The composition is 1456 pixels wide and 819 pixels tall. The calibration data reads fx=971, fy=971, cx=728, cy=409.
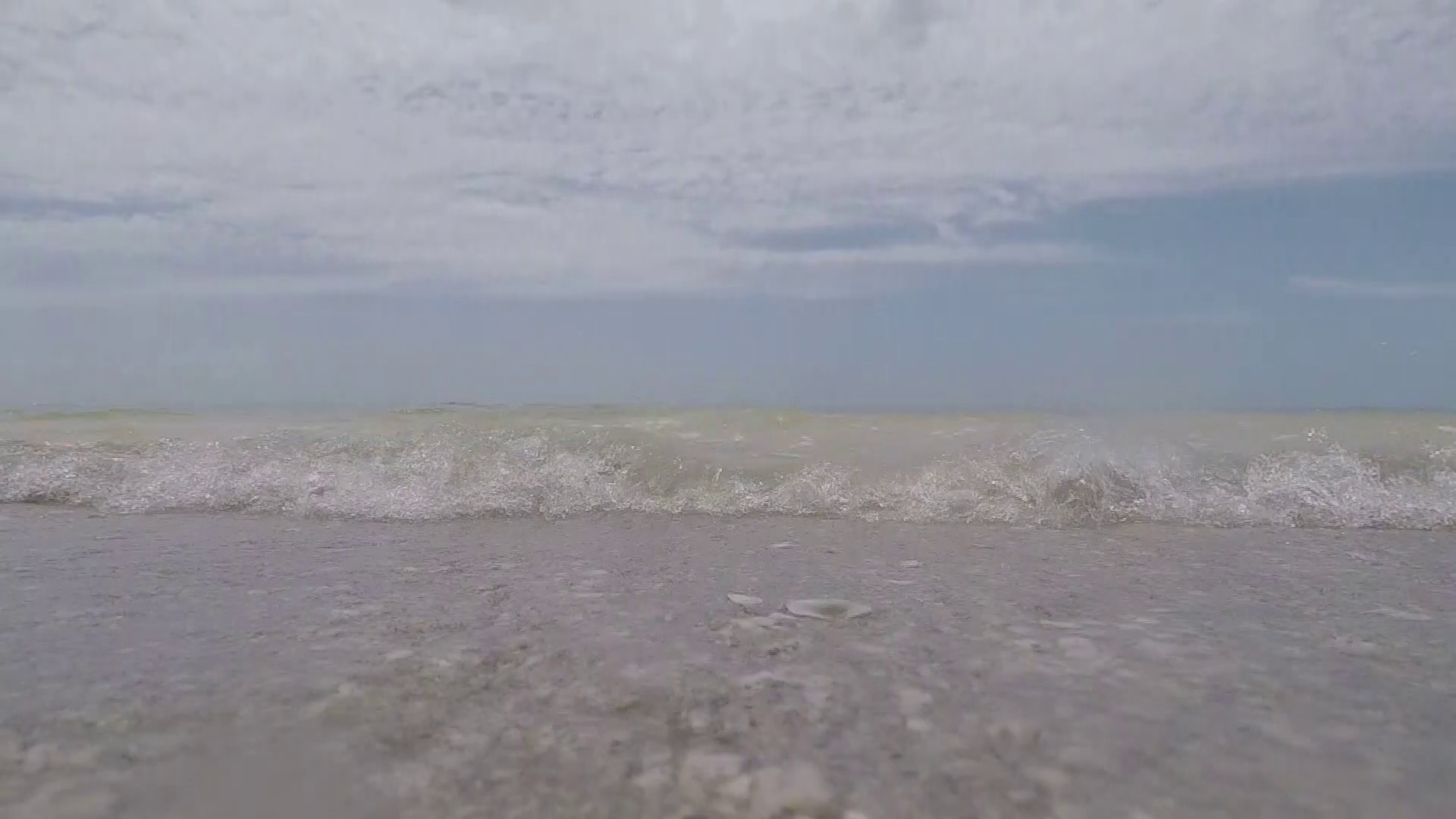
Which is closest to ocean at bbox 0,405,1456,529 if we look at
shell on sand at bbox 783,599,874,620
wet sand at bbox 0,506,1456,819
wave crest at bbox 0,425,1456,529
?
wave crest at bbox 0,425,1456,529

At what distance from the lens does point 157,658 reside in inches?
116

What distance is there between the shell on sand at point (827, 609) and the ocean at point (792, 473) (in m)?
2.74

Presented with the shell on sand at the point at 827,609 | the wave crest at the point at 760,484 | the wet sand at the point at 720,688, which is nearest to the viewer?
the wet sand at the point at 720,688

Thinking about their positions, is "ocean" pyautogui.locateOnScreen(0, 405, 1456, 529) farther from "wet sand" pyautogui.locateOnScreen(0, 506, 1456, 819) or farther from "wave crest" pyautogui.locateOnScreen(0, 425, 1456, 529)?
"wet sand" pyautogui.locateOnScreen(0, 506, 1456, 819)

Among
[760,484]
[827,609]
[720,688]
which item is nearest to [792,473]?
[760,484]

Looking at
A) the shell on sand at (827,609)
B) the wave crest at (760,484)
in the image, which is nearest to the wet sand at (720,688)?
the shell on sand at (827,609)

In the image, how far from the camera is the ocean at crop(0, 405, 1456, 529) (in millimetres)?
6465

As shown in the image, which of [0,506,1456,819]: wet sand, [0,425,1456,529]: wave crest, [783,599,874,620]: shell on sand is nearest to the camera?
[0,506,1456,819]: wet sand

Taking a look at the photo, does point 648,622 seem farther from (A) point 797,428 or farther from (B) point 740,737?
(A) point 797,428

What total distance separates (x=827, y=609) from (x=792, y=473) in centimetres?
368

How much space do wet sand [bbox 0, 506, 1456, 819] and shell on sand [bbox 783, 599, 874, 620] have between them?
0.08 m

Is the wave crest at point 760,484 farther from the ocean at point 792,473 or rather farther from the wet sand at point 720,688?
the wet sand at point 720,688

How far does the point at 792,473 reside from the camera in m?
7.31

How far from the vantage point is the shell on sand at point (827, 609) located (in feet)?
11.6
